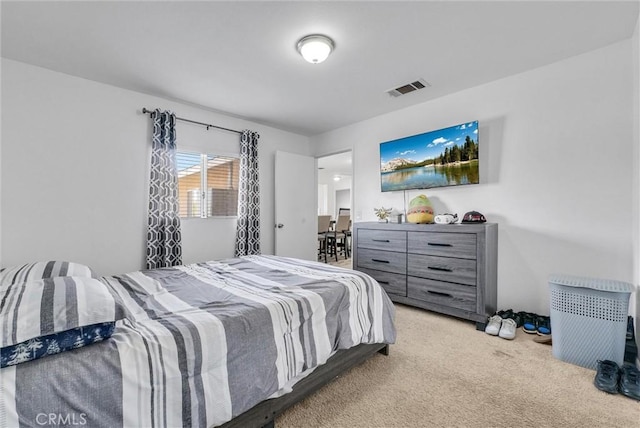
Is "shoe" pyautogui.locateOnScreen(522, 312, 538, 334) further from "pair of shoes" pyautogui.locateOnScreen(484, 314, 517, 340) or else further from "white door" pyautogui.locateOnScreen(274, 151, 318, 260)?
"white door" pyautogui.locateOnScreen(274, 151, 318, 260)

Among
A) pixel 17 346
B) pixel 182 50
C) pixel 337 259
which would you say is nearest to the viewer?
pixel 17 346

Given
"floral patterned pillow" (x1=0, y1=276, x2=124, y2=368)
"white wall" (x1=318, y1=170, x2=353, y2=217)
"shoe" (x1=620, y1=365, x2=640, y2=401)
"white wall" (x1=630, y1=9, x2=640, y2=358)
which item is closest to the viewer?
"floral patterned pillow" (x1=0, y1=276, x2=124, y2=368)

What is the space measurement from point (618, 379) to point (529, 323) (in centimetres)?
82

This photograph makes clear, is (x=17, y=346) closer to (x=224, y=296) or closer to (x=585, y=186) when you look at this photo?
(x=224, y=296)

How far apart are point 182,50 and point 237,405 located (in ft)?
8.60

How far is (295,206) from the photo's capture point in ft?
14.7

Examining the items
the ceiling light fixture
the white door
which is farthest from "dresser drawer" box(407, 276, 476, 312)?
the ceiling light fixture

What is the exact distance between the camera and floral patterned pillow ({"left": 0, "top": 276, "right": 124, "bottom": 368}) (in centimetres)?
87

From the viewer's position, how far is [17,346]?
0.87 m

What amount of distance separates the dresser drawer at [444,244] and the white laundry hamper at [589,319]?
0.66 m

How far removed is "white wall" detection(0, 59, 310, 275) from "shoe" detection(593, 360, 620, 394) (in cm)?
387

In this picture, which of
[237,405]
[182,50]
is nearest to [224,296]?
[237,405]

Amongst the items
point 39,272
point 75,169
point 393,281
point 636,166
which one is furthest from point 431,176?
point 75,169

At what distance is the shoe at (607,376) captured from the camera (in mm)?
1642
